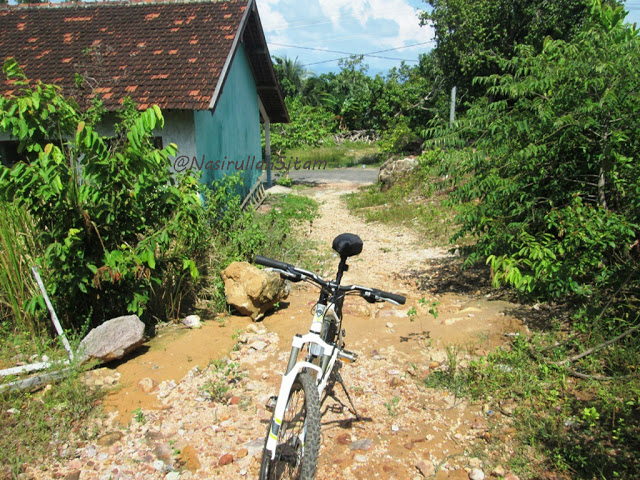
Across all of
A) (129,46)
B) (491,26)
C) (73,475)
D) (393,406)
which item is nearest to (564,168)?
(393,406)

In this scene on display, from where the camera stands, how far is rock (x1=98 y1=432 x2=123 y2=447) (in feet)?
10.9

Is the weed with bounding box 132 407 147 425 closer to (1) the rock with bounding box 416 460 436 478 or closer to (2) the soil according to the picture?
(2) the soil

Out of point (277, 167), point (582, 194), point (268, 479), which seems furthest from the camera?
point (277, 167)

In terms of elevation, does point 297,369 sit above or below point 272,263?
below

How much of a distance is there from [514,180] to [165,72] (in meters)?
6.84

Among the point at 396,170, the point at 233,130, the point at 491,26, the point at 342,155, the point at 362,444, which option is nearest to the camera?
the point at 362,444

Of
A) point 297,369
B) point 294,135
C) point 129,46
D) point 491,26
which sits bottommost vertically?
point 297,369

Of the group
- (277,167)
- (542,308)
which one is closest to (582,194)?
(542,308)

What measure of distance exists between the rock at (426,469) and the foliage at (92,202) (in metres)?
2.86

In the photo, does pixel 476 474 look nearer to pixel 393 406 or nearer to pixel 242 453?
pixel 393 406

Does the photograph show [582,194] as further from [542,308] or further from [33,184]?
[33,184]

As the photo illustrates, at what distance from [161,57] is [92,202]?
5.98 m

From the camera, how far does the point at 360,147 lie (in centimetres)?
3048

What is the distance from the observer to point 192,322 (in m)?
5.18
